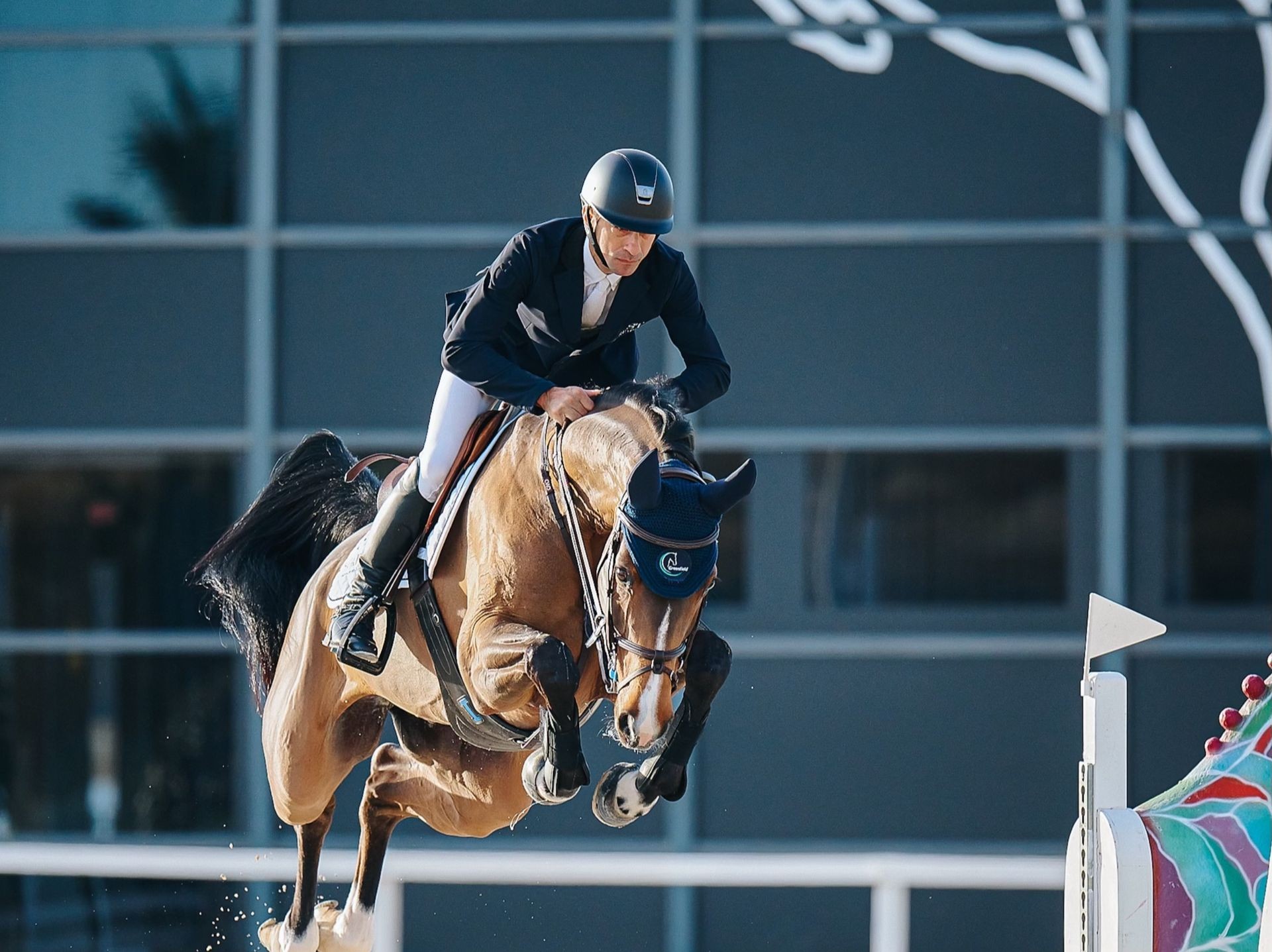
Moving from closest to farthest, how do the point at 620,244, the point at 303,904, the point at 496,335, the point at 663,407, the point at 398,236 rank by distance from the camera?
1. the point at 663,407
2. the point at 620,244
3. the point at 496,335
4. the point at 303,904
5. the point at 398,236

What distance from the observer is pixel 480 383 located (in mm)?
3346

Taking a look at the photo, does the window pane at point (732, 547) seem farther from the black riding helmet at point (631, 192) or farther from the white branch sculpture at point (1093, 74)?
the black riding helmet at point (631, 192)

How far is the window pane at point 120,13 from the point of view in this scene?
7523mm

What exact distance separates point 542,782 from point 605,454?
709 mm

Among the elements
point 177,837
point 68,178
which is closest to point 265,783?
point 177,837

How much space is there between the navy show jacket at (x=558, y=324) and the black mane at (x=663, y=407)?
0.07 m

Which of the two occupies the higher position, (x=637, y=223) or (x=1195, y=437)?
(x=637, y=223)

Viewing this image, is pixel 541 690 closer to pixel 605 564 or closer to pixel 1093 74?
pixel 605 564

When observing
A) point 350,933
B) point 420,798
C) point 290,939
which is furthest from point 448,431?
point 290,939

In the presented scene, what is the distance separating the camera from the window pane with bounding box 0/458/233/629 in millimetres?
7559

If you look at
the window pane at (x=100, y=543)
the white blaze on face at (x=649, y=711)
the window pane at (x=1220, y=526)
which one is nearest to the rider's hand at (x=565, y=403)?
the white blaze on face at (x=649, y=711)

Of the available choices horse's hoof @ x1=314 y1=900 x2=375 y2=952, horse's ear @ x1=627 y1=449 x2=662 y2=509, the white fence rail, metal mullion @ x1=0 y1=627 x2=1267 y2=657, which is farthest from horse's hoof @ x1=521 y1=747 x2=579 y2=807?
metal mullion @ x1=0 y1=627 x2=1267 y2=657

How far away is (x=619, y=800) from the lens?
10.3 ft

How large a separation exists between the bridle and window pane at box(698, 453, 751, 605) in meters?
3.94
